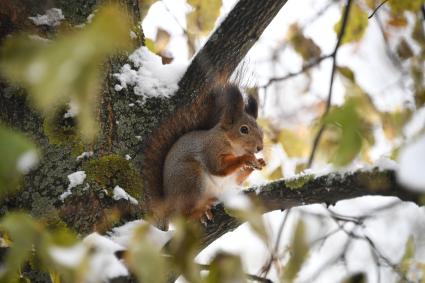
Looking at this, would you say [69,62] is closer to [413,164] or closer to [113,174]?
[413,164]

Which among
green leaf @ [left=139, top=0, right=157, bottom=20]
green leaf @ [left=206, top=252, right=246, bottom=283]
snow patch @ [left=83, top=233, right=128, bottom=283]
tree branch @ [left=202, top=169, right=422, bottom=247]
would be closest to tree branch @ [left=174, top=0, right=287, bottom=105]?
tree branch @ [left=202, top=169, right=422, bottom=247]

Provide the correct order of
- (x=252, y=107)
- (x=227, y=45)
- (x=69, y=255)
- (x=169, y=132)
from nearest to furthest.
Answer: (x=69, y=255) → (x=227, y=45) → (x=169, y=132) → (x=252, y=107)

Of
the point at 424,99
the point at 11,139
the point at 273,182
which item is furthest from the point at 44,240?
the point at 424,99

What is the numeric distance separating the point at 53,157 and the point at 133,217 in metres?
0.21

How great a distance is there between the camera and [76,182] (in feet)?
4.10

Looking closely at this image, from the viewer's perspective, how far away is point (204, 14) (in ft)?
6.31

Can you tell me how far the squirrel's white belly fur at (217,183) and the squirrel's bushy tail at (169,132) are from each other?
15 centimetres

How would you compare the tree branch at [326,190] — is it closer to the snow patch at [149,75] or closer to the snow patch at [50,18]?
the snow patch at [149,75]

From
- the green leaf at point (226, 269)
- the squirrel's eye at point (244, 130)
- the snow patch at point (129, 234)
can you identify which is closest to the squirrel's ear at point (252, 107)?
the squirrel's eye at point (244, 130)

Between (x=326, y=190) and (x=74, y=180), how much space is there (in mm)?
517

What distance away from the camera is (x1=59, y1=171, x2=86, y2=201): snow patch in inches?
48.9

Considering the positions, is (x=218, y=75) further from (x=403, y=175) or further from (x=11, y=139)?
(x=11, y=139)

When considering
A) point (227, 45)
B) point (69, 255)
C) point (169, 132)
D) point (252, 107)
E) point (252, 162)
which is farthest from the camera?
point (252, 107)

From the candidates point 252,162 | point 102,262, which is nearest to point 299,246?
point 102,262
